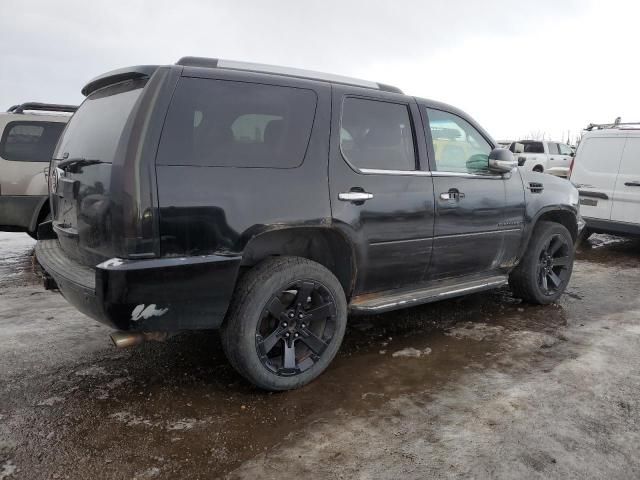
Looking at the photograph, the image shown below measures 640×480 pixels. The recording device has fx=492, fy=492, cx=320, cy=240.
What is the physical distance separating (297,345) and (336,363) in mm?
443

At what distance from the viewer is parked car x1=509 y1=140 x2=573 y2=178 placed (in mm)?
20125

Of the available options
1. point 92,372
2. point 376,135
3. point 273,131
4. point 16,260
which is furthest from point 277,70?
point 16,260

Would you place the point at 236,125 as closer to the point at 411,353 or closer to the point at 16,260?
the point at 411,353

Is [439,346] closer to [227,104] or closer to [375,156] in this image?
[375,156]

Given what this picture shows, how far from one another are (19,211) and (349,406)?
5165 mm

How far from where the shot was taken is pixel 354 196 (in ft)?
10.3

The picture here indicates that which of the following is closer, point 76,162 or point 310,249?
point 76,162

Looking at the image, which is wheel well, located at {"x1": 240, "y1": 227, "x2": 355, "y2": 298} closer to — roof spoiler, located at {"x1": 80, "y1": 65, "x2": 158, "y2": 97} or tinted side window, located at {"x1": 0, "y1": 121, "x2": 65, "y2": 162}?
roof spoiler, located at {"x1": 80, "y1": 65, "x2": 158, "y2": 97}

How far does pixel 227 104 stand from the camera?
2760 millimetres

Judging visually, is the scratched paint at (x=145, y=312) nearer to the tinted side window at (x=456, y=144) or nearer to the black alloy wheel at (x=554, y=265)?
the tinted side window at (x=456, y=144)

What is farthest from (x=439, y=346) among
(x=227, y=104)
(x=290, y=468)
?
(x=227, y=104)

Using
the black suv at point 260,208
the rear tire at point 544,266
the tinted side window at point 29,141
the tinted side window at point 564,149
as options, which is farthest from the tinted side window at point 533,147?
the tinted side window at point 29,141

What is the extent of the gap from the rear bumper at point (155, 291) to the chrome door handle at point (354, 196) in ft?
2.67

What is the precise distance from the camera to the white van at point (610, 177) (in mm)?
7047
